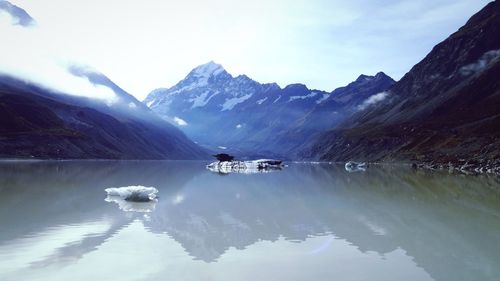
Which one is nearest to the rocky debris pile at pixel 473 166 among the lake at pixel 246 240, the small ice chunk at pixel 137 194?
the lake at pixel 246 240

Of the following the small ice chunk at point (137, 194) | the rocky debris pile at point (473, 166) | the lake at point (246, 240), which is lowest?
the rocky debris pile at point (473, 166)

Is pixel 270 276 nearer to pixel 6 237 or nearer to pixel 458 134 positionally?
pixel 6 237

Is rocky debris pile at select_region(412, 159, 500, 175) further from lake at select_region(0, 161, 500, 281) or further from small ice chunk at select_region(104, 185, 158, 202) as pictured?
small ice chunk at select_region(104, 185, 158, 202)

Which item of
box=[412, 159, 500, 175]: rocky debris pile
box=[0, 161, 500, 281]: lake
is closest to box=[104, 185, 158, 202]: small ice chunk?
box=[0, 161, 500, 281]: lake

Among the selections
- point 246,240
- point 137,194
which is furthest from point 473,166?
point 246,240

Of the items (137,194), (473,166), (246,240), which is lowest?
(473,166)

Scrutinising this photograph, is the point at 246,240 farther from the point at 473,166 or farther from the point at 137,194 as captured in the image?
the point at 473,166

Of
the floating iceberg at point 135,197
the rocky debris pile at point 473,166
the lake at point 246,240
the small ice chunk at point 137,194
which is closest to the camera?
the lake at point 246,240

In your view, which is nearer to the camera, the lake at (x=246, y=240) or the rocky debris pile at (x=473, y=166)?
the lake at (x=246, y=240)

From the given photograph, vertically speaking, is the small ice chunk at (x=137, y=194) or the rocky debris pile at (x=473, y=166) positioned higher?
the small ice chunk at (x=137, y=194)

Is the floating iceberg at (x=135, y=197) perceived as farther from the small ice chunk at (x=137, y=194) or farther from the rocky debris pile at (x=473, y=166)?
the rocky debris pile at (x=473, y=166)

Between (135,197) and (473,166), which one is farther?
(473,166)

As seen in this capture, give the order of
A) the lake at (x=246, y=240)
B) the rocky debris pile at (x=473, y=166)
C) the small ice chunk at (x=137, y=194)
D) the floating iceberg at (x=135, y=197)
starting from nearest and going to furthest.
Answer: the lake at (x=246, y=240) < the floating iceberg at (x=135, y=197) < the small ice chunk at (x=137, y=194) < the rocky debris pile at (x=473, y=166)

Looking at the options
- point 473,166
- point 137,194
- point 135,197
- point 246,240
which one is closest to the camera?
point 246,240
